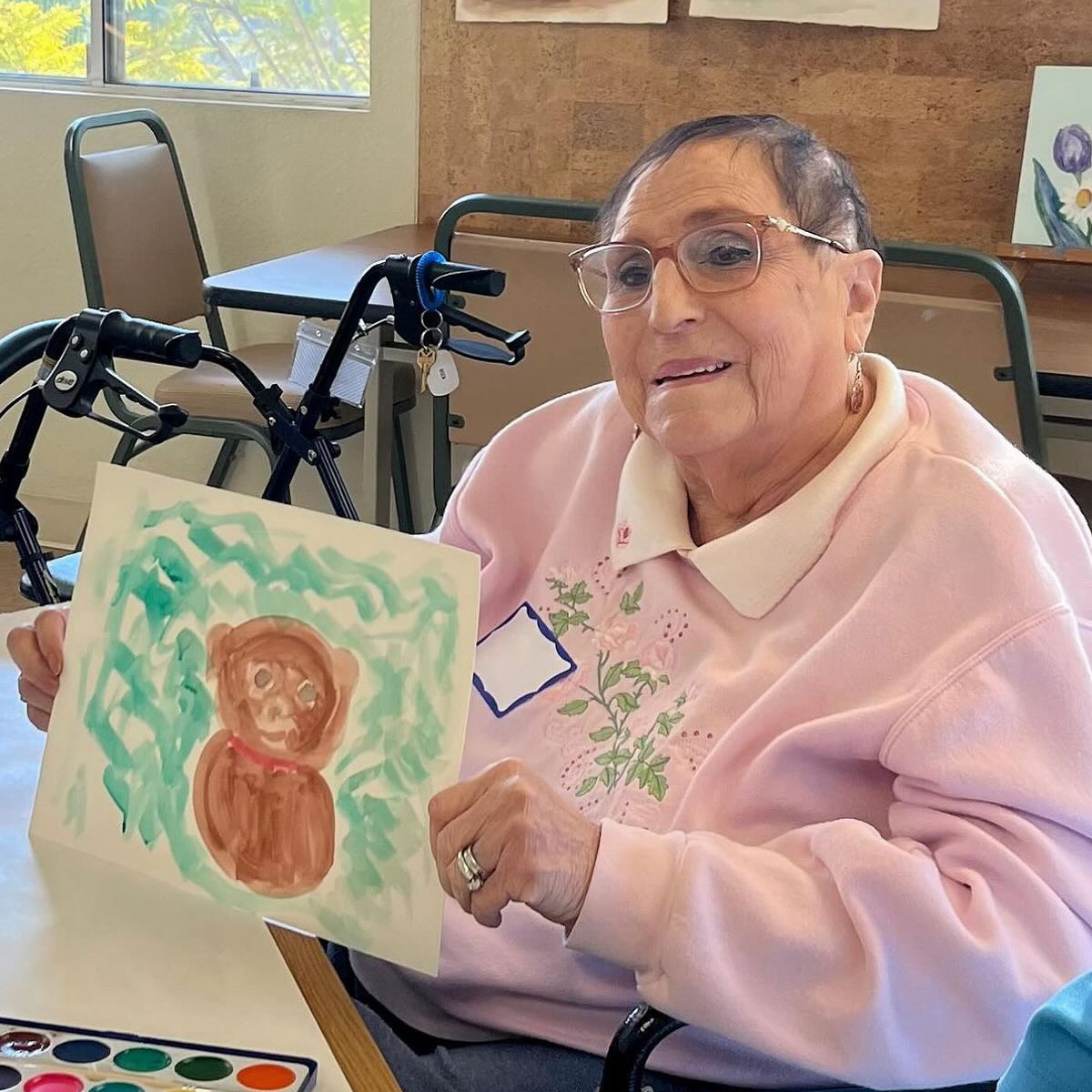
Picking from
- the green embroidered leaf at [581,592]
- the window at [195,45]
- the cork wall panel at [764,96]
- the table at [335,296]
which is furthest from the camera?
the window at [195,45]

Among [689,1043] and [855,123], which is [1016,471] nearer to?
[689,1043]

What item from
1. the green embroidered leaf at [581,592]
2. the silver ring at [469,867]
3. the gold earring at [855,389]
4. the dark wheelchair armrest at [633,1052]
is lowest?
the dark wheelchair armrest at [633,1052]

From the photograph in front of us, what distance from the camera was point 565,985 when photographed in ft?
3.85

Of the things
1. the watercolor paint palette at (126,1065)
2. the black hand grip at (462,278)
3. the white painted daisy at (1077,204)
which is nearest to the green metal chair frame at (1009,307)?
the black hand grip at (462,278)

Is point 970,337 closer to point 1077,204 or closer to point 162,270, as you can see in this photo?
point 1077,204

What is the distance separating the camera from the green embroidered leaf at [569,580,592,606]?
1.36m

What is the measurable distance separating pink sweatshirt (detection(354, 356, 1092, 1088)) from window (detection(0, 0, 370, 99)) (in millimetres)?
2630

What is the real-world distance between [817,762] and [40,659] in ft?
2.14

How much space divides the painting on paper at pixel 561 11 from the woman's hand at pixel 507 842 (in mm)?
2639

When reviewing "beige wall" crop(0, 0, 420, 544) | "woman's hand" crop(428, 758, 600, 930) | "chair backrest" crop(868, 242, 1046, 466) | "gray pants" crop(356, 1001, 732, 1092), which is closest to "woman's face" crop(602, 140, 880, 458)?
"woman's hand" crop(428, 758, 600, 930)

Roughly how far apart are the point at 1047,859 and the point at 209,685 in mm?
606

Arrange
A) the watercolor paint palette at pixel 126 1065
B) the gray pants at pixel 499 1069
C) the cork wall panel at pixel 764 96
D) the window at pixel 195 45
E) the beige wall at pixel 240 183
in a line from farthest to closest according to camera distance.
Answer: the window at pixel 195 45 < the beige wall at pixel 240 183 < the cork wall panel at pixel 764 96 < the gray pants at pixel 499 1069 < the watercolor paint palette at pixel 126 1065

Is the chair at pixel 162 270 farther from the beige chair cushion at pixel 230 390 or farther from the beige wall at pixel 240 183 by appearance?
the beige wall at pixel 240 183

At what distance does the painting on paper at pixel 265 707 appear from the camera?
1009mm
